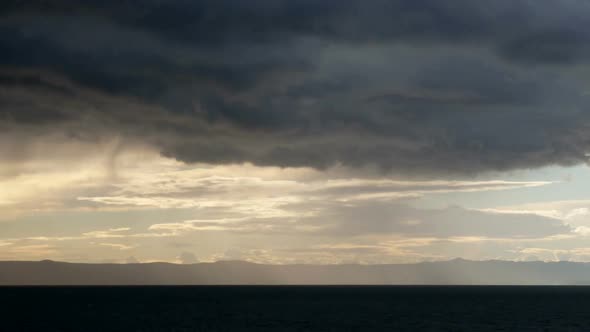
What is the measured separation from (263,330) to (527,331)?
4604cm

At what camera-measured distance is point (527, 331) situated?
120 metres

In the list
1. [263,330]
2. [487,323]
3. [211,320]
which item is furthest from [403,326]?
[211,320]

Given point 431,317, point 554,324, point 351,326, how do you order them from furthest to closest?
point 431,317, point 554,324, point 351,326

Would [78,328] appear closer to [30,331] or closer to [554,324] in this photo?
[30,331]

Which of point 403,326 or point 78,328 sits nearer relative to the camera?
point 78,328

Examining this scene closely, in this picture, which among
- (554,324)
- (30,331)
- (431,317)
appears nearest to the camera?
(30,331)

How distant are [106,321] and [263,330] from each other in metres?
38.9

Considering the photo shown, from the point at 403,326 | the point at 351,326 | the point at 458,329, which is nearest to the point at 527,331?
the point at 458,329

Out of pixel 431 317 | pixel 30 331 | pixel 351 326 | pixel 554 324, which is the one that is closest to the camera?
pixel 30 331

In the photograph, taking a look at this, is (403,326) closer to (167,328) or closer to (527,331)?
(527,331)

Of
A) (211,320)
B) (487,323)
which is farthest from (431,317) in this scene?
(211,320)

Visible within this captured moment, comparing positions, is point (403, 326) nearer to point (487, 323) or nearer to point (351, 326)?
point (351, 326)

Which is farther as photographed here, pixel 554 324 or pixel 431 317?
pixel 431 317

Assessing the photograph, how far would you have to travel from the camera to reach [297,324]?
131 meters
